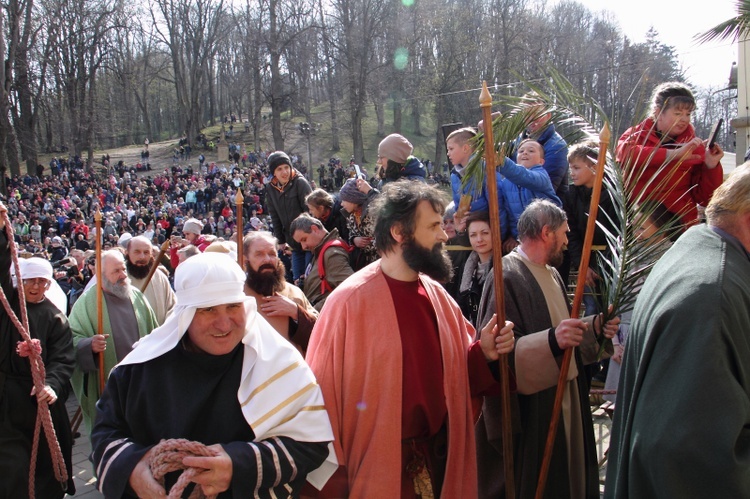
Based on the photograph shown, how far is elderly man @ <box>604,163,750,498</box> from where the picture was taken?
1.97m

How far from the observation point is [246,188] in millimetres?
35875

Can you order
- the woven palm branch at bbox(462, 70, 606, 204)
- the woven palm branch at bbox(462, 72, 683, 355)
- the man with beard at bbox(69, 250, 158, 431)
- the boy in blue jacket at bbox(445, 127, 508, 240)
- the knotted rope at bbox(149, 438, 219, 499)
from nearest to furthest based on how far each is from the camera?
the knotted rope at bbox(149, 438, 219, 499) → the woven palm branch at bbox(462, 72, 683, 355) → the woven palm branch at bbox(462, 70, 606, 204) → the boy in blue jacket at bbox(445, 127, 508, 240) → the man with beard at bbox(69, 250, 158, 431)

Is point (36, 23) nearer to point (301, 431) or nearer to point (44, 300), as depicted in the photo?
point (44, 300)

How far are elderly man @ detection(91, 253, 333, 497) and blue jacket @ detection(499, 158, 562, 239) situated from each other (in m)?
2.56

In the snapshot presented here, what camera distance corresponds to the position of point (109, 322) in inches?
212

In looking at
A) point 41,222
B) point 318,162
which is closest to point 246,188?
point 41,222

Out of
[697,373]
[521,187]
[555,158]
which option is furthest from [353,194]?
[697,373]

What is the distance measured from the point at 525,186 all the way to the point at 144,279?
11.7ft

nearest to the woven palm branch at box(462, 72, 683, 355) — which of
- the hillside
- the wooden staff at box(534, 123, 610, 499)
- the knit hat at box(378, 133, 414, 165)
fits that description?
the wooden staff at box(534, 123, 610, 499)

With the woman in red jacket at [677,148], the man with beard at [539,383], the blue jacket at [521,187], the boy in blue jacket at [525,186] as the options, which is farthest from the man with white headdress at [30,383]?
the woman in red jacket at [677,148]

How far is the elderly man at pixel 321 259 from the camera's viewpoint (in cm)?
493

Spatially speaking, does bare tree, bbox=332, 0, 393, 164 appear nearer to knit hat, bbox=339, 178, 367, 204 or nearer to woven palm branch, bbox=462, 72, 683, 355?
knit hat, bbox=339, 178, 367, 204

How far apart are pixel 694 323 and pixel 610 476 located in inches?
26.7

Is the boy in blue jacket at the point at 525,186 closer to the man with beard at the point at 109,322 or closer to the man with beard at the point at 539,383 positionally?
the man with beard at the point at 539,383
